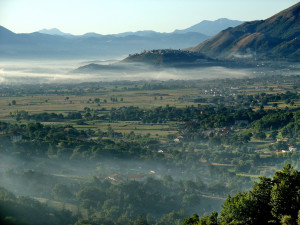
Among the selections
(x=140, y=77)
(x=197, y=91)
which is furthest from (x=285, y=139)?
(x=140, y=77)

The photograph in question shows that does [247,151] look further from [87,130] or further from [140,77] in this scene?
[140,77]

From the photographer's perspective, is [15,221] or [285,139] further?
[285,139]

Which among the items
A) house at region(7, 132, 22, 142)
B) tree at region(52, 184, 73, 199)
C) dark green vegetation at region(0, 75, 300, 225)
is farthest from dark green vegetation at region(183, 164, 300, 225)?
house at region(7, 132, 22, 142)

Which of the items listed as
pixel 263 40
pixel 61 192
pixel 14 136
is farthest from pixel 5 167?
pixel 263 40

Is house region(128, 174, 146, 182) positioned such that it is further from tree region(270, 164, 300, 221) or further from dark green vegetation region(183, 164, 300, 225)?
tree region(270, 164, 300, 221)

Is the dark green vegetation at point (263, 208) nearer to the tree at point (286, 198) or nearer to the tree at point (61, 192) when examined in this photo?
the tree at point (286, 198)

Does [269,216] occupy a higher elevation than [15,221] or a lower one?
higher

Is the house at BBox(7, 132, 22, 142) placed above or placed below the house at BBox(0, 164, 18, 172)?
above

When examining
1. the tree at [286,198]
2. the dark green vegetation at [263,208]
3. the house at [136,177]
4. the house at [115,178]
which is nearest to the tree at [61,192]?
the house at [115,178]

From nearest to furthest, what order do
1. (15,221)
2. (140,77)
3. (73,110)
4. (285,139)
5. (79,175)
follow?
(15,221), (79,175), (285,139), (73,110), (140,77)
